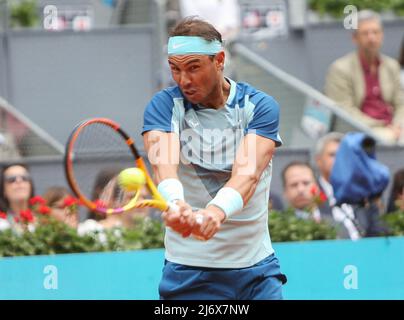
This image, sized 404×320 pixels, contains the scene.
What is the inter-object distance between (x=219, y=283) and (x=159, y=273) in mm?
2190

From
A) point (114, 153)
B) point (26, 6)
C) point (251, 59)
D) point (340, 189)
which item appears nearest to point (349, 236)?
point (340, 189)

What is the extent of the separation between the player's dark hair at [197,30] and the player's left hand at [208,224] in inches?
31.0

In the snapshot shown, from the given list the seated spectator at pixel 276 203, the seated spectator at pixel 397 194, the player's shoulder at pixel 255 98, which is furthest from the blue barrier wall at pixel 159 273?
the player's shoulder at pixel 255 98

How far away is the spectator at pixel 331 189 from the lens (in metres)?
7.98

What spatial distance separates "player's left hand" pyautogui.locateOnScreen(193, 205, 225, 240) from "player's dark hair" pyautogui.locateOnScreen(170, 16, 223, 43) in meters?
0.79

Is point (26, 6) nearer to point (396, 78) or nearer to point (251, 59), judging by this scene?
point (251, 59)

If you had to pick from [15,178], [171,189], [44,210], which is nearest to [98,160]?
[15,178]

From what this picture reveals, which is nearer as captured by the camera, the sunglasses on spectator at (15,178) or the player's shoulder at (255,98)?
the player's shoulder at (255,98)

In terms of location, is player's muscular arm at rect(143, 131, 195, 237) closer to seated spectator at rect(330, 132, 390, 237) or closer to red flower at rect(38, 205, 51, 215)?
red flower at rect(38, 205, 51, 215)

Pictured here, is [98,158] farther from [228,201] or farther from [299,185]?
[228,201]

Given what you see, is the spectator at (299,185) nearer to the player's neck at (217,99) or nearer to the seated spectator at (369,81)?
the seated spectator at (369,81)

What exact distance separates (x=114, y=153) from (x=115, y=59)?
1.72 meters

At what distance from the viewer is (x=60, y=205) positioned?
8.16m

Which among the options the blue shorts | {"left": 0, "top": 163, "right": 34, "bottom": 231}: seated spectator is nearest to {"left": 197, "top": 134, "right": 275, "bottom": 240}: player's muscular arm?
the blue shorts
